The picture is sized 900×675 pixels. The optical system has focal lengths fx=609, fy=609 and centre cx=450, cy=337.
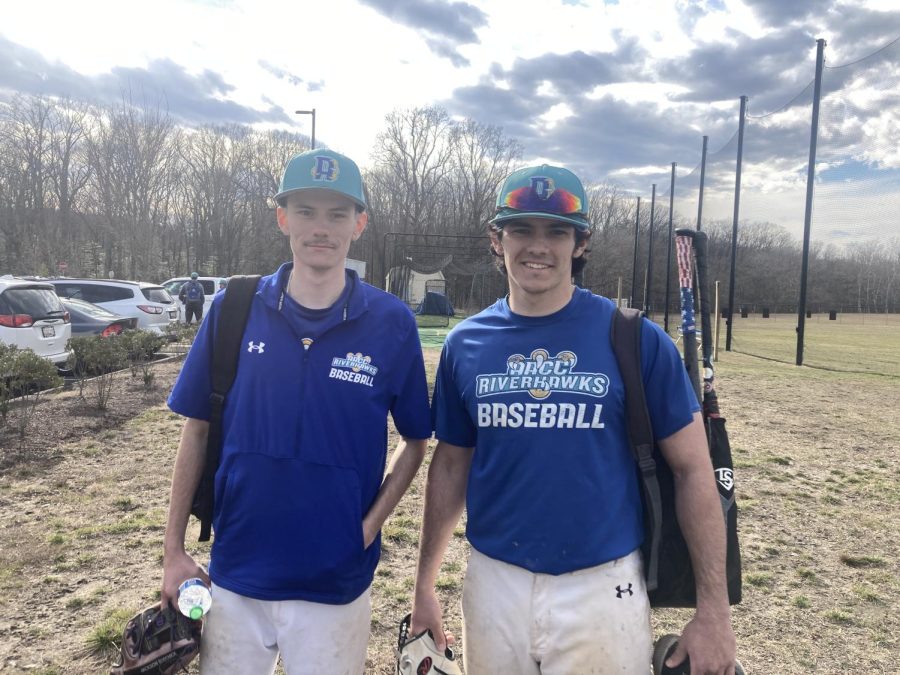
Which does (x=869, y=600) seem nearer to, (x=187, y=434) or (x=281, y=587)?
(x=281, y=587)

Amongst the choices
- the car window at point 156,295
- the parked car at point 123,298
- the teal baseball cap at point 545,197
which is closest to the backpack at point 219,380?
the teal baseball cap at point 545,197

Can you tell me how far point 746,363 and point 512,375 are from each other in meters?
14.9

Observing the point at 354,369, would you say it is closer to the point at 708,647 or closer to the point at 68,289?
the point at 708,647

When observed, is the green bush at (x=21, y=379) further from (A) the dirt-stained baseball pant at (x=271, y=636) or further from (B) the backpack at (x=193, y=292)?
(B) the backpack at (x=193, y=292)

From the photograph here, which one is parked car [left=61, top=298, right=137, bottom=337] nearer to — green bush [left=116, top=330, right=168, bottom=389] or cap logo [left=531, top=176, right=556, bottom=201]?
green bush [left=116, top=330, right=168, bottom=389]

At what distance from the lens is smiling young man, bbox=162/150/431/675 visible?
5.91ft

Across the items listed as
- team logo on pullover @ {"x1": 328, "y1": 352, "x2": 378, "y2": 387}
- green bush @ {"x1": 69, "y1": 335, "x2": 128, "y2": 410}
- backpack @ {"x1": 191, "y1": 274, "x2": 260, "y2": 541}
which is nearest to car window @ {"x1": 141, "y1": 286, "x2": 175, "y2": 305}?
green bush @ {"x1": 69, "y1": 335, "x2": 128, "y2": 410}

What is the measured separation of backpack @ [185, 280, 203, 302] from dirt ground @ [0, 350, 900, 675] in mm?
11295

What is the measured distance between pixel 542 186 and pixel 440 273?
116ft

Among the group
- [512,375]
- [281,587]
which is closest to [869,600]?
[512,375]

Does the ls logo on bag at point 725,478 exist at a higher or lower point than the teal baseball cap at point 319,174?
lower

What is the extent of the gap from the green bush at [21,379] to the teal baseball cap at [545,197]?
6161 mm

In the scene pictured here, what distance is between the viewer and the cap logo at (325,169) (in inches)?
76.3

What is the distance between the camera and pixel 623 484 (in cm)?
173
